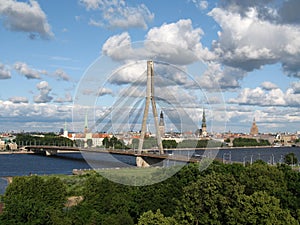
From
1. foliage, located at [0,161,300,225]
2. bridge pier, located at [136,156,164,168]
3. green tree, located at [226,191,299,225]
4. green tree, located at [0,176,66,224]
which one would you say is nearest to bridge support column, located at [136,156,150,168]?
bridge pier, located at [136,156,164,168]

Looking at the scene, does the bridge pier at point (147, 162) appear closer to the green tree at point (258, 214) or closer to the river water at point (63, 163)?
the river water at point (63, 163)

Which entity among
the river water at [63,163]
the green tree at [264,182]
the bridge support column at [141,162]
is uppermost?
the green tree at [264,182]

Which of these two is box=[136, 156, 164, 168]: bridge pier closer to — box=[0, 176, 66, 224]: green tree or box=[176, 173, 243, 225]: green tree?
box=[0, 176, 66, 224]: green tree

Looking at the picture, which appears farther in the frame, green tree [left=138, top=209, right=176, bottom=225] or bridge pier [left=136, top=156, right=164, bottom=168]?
bridge pier [left=136, top=156, right=164, bottom=168]

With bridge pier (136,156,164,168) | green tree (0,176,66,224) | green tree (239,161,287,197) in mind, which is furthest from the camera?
bridge pier (136,156,164,168)

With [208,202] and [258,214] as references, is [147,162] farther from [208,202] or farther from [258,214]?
[258,214]

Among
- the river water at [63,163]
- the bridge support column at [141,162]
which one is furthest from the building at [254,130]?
the bridge support column at [141,162]

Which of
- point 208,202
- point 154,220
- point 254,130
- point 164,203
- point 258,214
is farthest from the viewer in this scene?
point 254,130

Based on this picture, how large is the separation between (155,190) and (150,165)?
21.6 meters

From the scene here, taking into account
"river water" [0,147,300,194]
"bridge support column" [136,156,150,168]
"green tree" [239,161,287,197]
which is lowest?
"river water" [0,147,300,194]

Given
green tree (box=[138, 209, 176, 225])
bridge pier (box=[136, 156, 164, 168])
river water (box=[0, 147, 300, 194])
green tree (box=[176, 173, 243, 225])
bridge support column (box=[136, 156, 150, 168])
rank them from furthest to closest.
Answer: bridge support column (box=[136, 156, 150, 168])
bridge pier (box=[136, 156, 164, 168])
river water (box=[0, 147, 300, 194])
green tree (box=[176, 173, 243, 225])
green tree (box=[138, 209, 176, 225])

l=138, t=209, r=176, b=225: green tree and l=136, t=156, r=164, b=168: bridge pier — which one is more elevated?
l=138, t=209, r=176, b=225: green tree

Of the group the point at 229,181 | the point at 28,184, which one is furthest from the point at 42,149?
the point at 229,181

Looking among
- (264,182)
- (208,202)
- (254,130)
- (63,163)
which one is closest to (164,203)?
(208,202)
